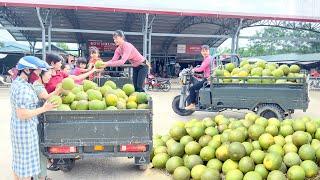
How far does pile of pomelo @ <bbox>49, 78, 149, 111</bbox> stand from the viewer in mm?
4863

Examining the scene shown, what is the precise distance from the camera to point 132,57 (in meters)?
7.05

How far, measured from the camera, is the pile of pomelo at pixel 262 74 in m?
8.51

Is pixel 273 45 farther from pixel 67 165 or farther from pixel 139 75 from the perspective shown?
pixel 67 165

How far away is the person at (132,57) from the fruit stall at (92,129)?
1.77 metres

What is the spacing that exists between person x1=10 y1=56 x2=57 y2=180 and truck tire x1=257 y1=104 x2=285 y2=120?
6053mm

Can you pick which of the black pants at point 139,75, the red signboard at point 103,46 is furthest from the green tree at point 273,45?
the black pants at point 139,75

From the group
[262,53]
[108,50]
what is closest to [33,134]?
[108,50]

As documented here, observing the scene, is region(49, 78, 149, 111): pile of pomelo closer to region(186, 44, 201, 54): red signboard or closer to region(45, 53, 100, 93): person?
region(45, 53, 100, 93): person

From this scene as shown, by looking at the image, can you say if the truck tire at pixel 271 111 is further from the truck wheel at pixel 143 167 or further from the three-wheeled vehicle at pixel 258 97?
the truck wheel at pixel 143 167

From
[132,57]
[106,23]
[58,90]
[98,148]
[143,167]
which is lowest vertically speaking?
[143,167]

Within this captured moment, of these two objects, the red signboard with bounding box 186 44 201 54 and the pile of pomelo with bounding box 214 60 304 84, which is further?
the red signboard with bounding box 186 44 201 54

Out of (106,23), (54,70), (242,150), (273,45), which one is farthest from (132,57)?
(273,45)

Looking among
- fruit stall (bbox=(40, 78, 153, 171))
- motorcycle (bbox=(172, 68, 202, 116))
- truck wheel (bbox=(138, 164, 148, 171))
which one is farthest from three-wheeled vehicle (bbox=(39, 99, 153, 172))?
motorcycle (bbox=(172, 68, 202, 116))

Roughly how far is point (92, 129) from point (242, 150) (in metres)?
1.87
